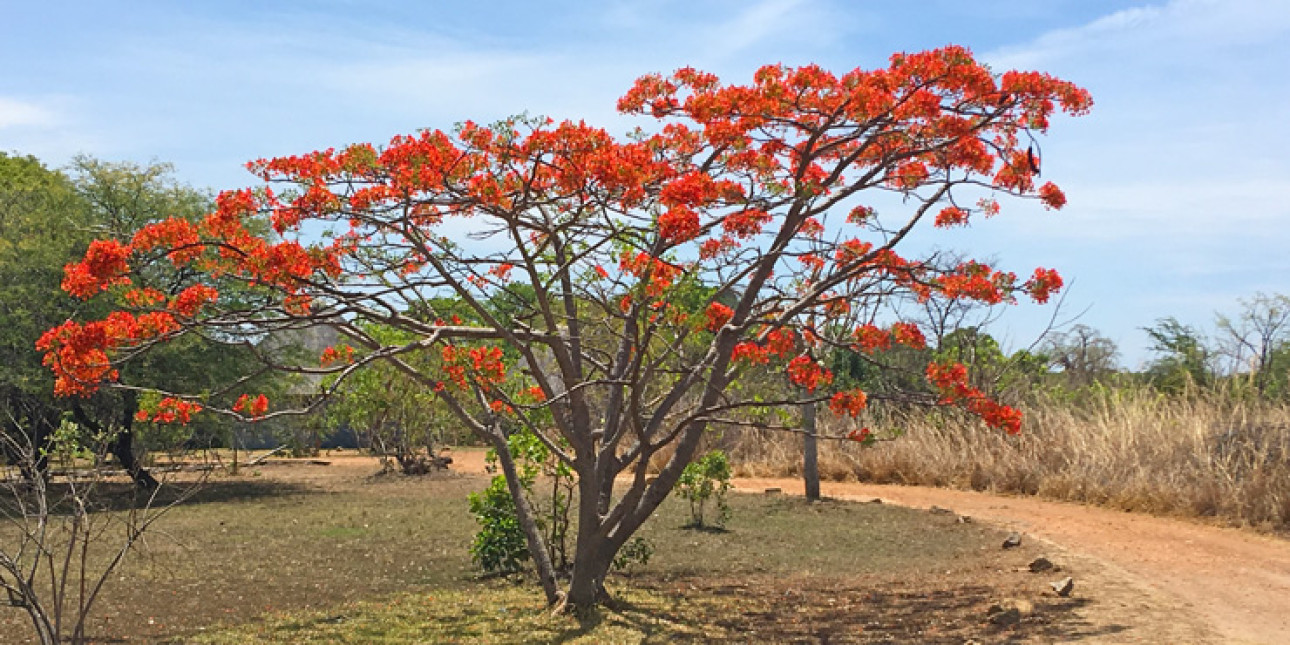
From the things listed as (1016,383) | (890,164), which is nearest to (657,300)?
(890,164)

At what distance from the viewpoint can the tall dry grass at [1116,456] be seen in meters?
10.8

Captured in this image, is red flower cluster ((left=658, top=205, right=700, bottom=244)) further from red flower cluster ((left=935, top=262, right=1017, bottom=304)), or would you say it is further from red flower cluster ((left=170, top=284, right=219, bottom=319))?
red flower cluster ((left=170, top=284, right=219, bottom=319))

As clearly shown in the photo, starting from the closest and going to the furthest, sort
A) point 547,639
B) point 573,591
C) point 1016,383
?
point 547,639 → point 573,591 → point 1016,383

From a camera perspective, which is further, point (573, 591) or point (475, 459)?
point (475, 459)

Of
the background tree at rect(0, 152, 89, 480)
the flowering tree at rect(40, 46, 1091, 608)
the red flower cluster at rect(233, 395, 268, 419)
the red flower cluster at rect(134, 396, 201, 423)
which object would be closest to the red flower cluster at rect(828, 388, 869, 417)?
the flowering tree at rect(40, 46, 1091, 608)

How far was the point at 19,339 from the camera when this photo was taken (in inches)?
528

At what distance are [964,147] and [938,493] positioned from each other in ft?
25.4

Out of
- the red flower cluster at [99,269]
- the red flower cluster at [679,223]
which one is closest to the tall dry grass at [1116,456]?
the red flower cluster at [679,223]

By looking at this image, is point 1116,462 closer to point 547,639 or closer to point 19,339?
point 547,639

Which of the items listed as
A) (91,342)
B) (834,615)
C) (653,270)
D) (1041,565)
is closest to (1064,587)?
(1041,565)

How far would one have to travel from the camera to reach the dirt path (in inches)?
247

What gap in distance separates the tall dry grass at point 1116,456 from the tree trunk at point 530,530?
14.4ft

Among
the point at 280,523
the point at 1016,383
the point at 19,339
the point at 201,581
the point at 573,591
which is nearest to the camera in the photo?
the point at 573,591

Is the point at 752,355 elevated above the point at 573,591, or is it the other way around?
the point at 752,355
